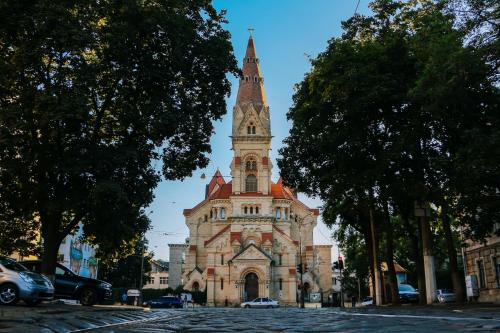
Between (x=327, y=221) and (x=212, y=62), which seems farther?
(x=327, y=221)

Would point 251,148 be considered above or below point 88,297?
above

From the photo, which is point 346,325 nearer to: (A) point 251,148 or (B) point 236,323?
(B) point 236,323

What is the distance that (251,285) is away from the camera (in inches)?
2522

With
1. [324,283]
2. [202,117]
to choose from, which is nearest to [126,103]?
[202,117]

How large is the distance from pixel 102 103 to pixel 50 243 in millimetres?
5586

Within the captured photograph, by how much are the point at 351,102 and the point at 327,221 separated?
13.0 meters

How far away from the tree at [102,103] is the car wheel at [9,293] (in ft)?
10.3

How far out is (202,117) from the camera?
20562mm

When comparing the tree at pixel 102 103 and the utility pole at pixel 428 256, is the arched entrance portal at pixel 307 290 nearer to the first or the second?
the utility pole at pixel 428 256

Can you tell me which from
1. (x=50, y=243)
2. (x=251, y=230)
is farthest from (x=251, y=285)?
(x=50, y=243)

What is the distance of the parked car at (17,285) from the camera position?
14508 millimetres

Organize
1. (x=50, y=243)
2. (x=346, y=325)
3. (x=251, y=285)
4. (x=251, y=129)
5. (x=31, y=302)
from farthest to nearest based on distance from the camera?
(x=251, y=129) < (x=251, y=285) < (x=50, y=243) < (x=31, y=302) < (x=346, y=325)

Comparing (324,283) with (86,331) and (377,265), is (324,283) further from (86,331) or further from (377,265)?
(86,331)

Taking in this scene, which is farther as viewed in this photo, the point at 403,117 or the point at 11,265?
the point at 403,117
